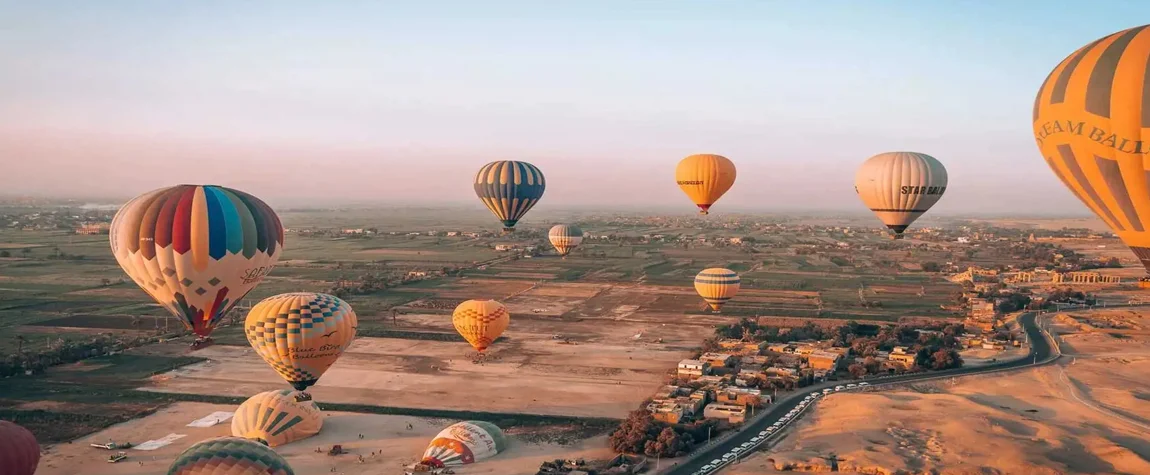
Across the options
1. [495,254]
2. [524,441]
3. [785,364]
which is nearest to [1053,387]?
[785,364]

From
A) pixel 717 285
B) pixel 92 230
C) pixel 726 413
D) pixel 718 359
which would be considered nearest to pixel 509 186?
pixel 717 285

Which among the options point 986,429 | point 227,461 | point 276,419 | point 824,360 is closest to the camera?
point 227,461

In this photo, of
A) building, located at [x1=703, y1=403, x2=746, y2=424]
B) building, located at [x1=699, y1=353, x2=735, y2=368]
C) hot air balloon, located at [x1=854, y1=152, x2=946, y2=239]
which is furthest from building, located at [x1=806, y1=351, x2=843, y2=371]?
building, located at [x1=703, y1=403, x2=746, y2=424]

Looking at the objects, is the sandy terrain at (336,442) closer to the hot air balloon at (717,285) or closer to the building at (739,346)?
the building at (739,346)

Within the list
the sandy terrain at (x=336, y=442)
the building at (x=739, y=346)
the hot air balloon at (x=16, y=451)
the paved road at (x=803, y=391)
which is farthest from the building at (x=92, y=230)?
the paved road at (x=803, y=391)

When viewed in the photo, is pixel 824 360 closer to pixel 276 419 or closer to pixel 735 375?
pixel 735 375

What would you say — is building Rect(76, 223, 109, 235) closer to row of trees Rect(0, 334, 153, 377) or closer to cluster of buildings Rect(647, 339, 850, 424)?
row of trees Rect(0, 334, 153, 377)
